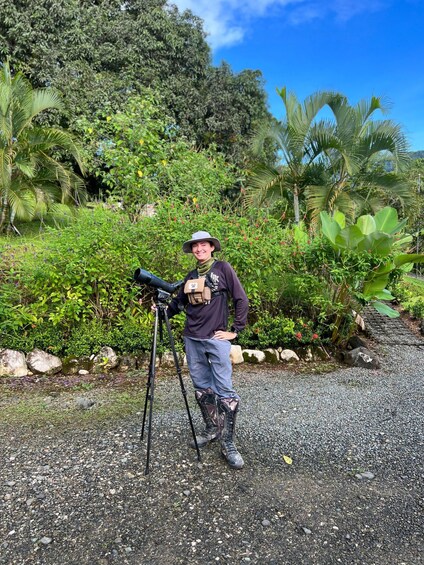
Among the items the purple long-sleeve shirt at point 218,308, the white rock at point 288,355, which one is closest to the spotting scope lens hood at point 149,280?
the purple long-sleeve shirt at point 218,308

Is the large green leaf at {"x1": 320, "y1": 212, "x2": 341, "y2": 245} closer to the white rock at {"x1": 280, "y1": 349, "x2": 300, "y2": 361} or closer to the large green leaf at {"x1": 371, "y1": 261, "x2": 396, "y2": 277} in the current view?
the large green leaf at {"x1": 371, "y1": 261, "x2": 396, "y2": 277}

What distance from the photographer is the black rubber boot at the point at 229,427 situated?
2980mm

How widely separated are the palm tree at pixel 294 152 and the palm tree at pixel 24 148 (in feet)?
16.3

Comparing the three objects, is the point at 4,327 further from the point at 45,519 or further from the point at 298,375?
the point at 298,375

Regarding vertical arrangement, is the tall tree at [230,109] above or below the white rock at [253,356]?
above

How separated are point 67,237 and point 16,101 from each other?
716 cm

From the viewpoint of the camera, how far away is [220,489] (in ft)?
8.79

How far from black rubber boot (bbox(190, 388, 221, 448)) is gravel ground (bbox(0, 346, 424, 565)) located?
0.36 feet

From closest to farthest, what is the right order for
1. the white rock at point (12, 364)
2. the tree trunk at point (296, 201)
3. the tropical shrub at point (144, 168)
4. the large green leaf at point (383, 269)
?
the white rock at point (12, 364) → the large green leaf at point (383, 269) → the tropical shrub at point (144, 168) → the tree trunk at point (296, 201)

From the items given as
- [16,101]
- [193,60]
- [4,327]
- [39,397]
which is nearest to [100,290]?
[4,327]

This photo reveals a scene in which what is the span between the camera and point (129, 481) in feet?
9.06

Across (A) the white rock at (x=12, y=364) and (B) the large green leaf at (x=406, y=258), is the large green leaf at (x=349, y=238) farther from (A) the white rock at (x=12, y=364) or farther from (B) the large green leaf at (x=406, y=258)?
(A) the white rock at (x=12, y=364)

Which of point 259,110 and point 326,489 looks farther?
point 259,110

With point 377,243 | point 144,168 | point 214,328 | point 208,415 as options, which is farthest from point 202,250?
point 144,168
